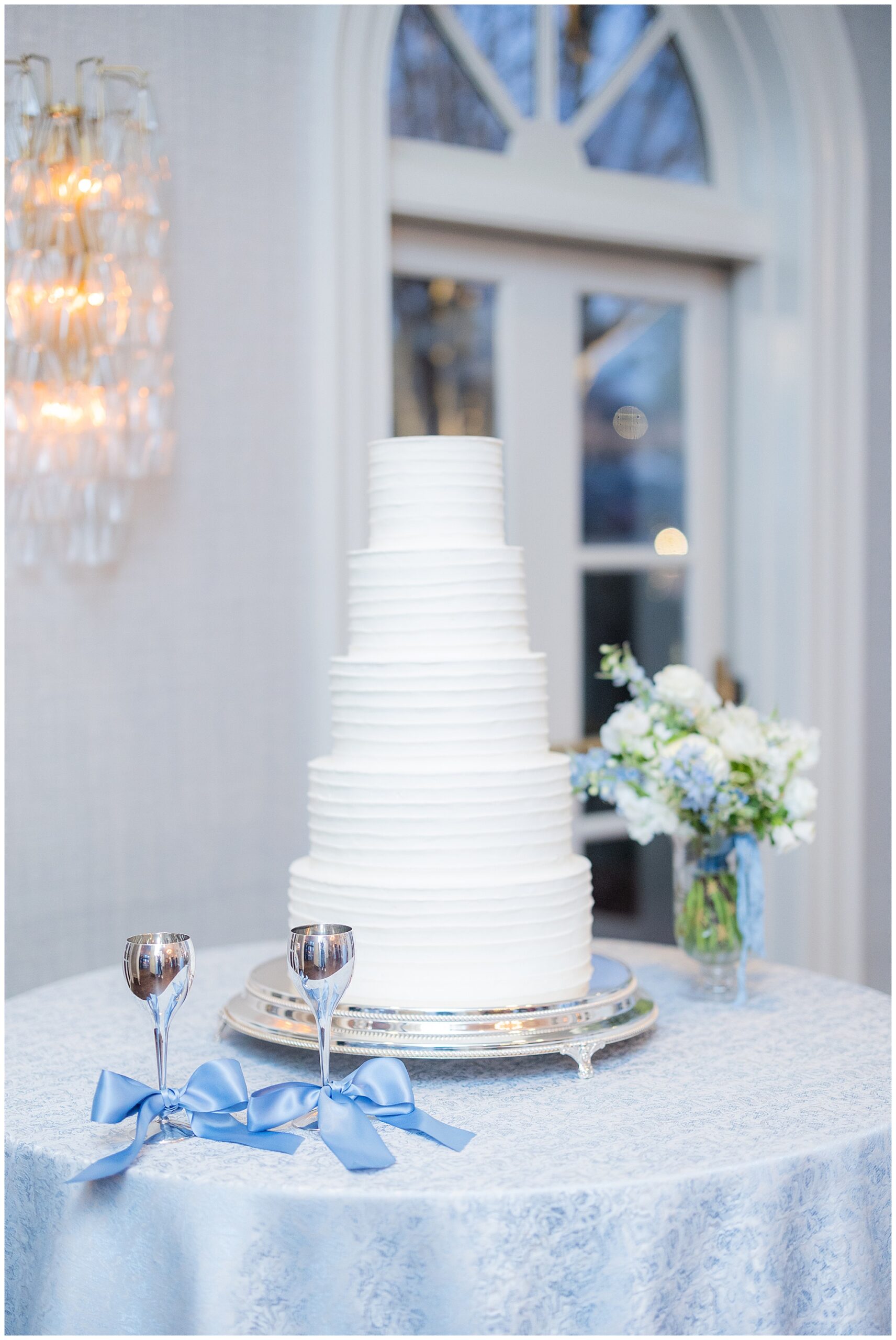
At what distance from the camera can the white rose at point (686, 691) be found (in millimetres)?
1695

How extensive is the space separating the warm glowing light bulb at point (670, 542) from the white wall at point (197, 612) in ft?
3.72

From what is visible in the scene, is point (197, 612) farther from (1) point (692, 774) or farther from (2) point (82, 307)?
(1) point (692, 774)

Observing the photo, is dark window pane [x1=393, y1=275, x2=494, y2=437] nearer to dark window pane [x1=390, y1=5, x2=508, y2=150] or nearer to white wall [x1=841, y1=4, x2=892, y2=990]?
dark window pane [x1=390, y1=5, x2=508, y2=150]

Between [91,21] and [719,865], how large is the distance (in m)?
1.88

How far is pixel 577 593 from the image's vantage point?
127 inches

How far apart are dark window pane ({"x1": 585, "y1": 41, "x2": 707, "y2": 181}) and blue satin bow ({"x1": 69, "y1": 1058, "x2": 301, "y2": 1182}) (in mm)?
2560

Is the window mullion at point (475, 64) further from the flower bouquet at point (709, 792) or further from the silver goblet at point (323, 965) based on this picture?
the silver goblet at point (323, 965)

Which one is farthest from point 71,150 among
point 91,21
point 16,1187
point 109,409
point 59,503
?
point 16,1187

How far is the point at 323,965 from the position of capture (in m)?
1.21

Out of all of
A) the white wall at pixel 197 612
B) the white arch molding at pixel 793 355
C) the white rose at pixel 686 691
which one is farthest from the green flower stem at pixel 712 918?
the white arch molding at pixel 793 355

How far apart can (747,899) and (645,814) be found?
0.17 metres

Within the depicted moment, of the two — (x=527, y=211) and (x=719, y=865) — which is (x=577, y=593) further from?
(x=719, y=865)

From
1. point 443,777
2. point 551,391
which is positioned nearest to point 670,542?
point 551,391

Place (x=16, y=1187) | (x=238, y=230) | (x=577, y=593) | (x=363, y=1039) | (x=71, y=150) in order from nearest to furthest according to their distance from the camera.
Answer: (x=16, y=1187) < (x=363, y=1039) < (x=71, y=150) < (x=238, y=230) < (x=577, y=593)
